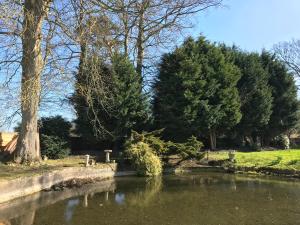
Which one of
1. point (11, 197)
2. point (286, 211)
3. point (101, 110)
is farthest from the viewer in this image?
point (101, 110)

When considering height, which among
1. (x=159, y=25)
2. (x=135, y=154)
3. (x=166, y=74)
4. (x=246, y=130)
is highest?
(x=159, y=25)

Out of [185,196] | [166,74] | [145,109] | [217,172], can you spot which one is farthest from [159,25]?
[185,196]

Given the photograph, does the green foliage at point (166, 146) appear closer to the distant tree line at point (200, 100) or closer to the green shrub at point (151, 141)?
the green shrub at point (151, 141)

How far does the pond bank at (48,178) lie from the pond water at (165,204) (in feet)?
1.20

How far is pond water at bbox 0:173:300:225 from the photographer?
10.3 m

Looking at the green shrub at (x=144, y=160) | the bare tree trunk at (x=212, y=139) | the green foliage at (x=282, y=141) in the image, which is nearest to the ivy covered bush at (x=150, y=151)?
the green shrub at (x=144, y=160)

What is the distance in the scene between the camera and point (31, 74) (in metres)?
16.7

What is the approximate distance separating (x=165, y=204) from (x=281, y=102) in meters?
24.9

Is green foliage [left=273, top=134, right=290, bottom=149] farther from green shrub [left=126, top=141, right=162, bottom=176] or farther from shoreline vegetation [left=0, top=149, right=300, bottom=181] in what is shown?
green shrub [left=126, top=141, right=162, bottom=176]

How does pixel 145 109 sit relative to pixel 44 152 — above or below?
above

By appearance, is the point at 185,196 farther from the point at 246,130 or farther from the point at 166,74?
the point at 246,130

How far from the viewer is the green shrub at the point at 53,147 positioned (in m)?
23.1

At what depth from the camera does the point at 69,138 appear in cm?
2609

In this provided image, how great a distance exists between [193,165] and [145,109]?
499cm
